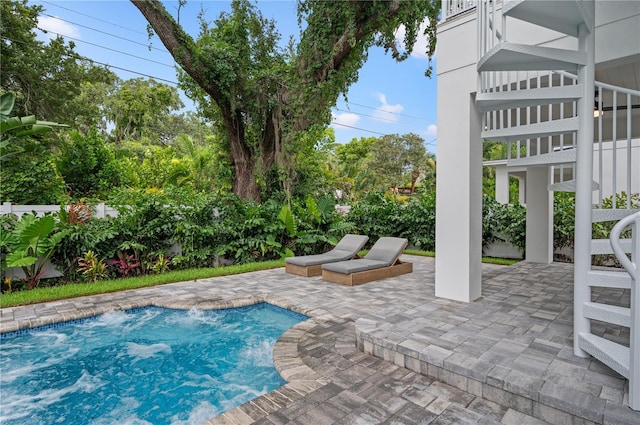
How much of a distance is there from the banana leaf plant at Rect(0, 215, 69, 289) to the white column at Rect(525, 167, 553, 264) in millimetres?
10577

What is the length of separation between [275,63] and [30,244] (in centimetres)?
907

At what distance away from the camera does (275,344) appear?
4043 mm

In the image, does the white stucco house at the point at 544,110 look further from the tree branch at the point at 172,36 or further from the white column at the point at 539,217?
the tree branch at the point at 172,36

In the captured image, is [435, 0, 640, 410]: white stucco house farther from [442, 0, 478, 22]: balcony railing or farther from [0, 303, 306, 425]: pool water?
[0, 303, 306, 425]: pool water

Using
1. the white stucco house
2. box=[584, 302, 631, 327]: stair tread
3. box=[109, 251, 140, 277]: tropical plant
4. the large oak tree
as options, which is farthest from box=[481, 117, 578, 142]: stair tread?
box=[109, 251, 140, 277]: tropical plant

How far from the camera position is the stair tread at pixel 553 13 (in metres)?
3.01

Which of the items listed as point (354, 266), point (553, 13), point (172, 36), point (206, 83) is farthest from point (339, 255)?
point (172, 36)

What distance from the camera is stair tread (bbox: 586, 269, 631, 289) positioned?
2.79 m

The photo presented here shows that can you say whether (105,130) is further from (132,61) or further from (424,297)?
(424,297)

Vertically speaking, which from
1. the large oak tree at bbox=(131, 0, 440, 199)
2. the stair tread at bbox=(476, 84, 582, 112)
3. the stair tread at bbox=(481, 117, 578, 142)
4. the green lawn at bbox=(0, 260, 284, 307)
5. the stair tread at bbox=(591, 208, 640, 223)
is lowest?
the green lawn at bbox=(0, 260, 284, 307)

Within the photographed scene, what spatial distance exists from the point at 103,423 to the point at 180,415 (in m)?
0.62

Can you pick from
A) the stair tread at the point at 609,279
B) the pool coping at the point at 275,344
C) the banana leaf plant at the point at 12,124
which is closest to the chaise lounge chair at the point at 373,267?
the pool coping at the point at 275,344

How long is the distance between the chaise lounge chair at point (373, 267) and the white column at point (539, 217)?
3512 mm

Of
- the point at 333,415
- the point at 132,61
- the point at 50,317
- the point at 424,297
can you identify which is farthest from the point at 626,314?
the point at 132,61
